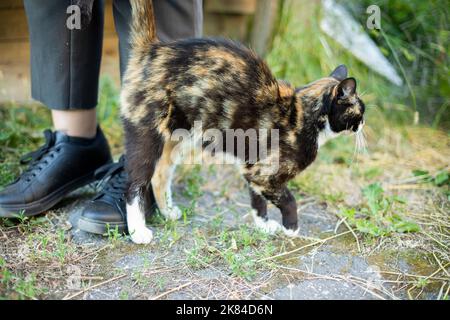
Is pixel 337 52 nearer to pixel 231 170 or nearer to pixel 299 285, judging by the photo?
pixel 231 170

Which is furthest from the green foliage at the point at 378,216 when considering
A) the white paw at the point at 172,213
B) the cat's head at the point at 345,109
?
the white paw at the point at 172,213

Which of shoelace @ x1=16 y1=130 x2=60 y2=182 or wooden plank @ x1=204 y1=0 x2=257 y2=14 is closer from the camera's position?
shoelace @ x1=16 y1=130 x2=60 y2=182

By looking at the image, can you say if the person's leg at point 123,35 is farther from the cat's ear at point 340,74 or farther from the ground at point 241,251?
the cat's ear at point 340,74

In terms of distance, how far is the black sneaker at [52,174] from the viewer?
6.57ft

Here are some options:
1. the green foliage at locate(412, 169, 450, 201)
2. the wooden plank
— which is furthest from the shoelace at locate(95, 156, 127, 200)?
the wooden plank

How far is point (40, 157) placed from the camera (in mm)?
2158

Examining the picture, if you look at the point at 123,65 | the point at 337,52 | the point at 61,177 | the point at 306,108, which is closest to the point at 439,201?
the point at 306,108

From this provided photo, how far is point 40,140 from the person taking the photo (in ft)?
9.30

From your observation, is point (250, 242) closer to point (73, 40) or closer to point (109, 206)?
point (109, 206)

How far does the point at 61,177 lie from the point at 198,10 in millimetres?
943

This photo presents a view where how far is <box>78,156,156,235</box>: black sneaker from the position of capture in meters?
1.95

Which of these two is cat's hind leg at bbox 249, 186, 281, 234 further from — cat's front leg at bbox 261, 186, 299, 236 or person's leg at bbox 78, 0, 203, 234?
person's leg at bbox 78, 0, 203, 234

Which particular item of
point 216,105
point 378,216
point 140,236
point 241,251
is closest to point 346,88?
point 216,105

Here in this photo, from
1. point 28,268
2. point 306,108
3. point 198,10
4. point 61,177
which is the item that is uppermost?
point 198,10
